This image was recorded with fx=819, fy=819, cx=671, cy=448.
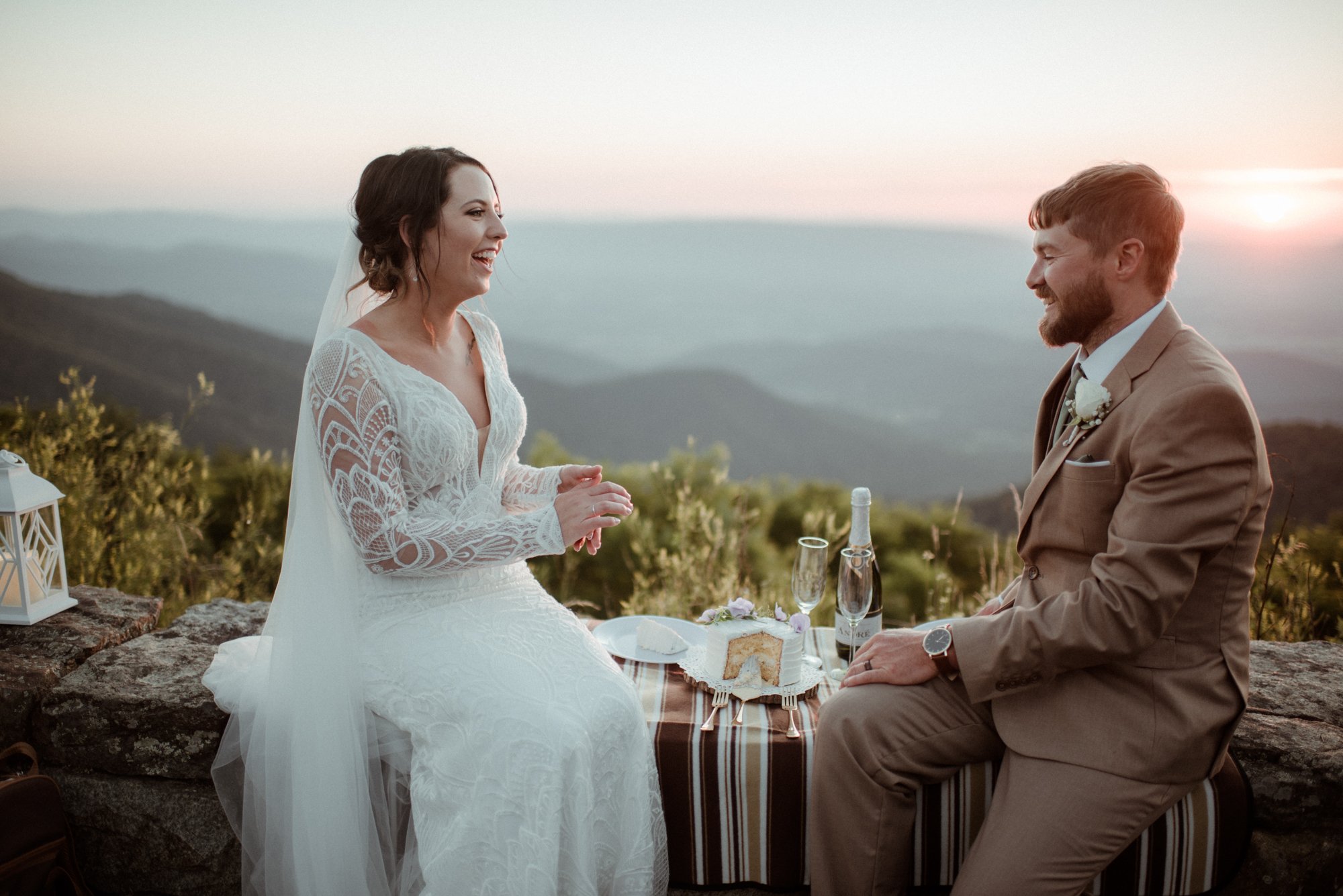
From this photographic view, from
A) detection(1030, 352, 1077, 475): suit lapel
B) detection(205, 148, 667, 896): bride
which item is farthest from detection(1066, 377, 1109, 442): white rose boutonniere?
detection(205, 148, 667, 896): bride

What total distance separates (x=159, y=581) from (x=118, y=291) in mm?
4473

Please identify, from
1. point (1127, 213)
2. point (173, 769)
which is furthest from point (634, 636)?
point (1127, 213)

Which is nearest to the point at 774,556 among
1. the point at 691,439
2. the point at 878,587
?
the point at 691,439

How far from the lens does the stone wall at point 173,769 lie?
223 cm

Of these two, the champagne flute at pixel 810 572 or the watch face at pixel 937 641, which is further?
the champagne flute at pixel 810 572

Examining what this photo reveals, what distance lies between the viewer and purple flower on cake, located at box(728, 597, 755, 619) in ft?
8.29

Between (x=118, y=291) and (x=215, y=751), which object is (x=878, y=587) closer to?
(x=215, y=751)

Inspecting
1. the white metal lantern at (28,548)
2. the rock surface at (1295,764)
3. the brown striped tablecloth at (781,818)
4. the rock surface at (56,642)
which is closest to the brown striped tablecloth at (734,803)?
the brown striped tablecloth at (781,818)

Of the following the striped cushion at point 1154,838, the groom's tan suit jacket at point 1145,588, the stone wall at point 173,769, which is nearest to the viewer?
the groom's tan suit jacket at point 1145,588

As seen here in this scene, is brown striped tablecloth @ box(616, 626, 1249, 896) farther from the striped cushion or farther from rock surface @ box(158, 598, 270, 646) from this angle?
rock surface @ box(158, 598, 270, 646)

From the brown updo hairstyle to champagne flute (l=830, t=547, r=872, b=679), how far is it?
1.61 m

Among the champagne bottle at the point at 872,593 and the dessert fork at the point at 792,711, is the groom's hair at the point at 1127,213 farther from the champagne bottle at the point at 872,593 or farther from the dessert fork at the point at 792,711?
the dessert fork at the point at 792,711

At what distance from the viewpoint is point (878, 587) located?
2.68 m

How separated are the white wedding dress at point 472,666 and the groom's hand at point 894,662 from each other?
64 centimetres
